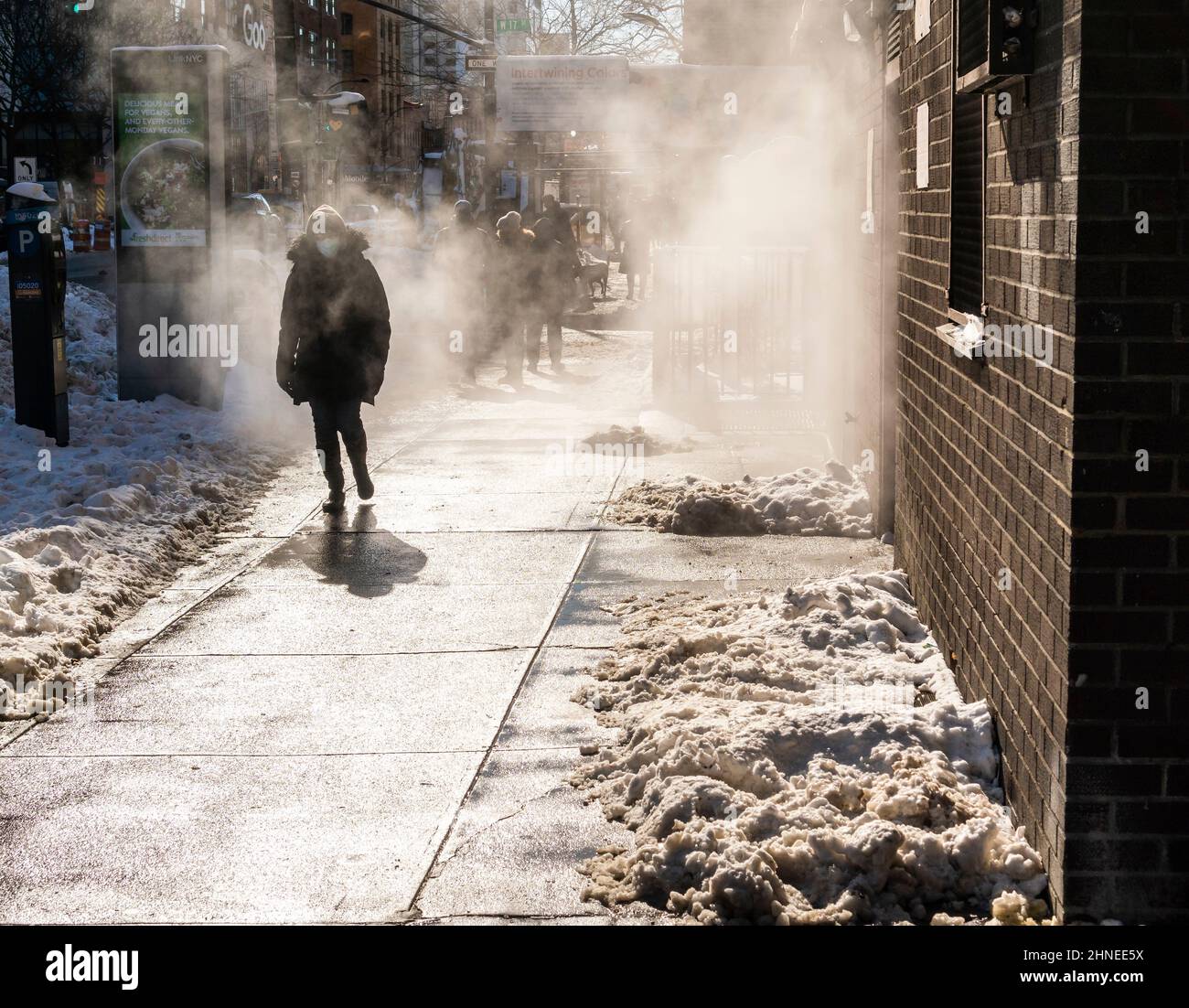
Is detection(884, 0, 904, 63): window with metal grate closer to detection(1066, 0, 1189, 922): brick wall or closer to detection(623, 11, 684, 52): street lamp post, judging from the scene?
detection(1066, 0, 1189, 922): brick wall

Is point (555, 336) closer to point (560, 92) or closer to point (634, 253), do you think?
point (634, 253)

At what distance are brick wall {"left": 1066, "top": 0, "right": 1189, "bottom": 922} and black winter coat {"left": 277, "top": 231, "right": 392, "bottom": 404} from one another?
6939 mm

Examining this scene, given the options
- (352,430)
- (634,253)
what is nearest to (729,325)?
(352,430)

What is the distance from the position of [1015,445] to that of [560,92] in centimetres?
3415

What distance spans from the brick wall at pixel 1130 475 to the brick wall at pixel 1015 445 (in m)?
0.05

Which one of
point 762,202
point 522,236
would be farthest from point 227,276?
point 762,202

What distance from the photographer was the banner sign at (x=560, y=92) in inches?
1428

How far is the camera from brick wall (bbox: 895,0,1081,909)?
11.9 ft

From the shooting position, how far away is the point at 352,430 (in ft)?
33.0

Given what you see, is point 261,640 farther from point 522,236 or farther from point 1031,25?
point 522,236

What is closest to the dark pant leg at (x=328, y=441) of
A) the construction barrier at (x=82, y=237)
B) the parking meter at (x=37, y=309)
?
the parking meter at (x=37, y=309)

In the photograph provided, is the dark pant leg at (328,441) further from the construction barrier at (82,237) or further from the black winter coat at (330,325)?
the construction barrier at (82,237)

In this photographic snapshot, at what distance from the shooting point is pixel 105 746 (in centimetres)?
549

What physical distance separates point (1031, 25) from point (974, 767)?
2.05m
